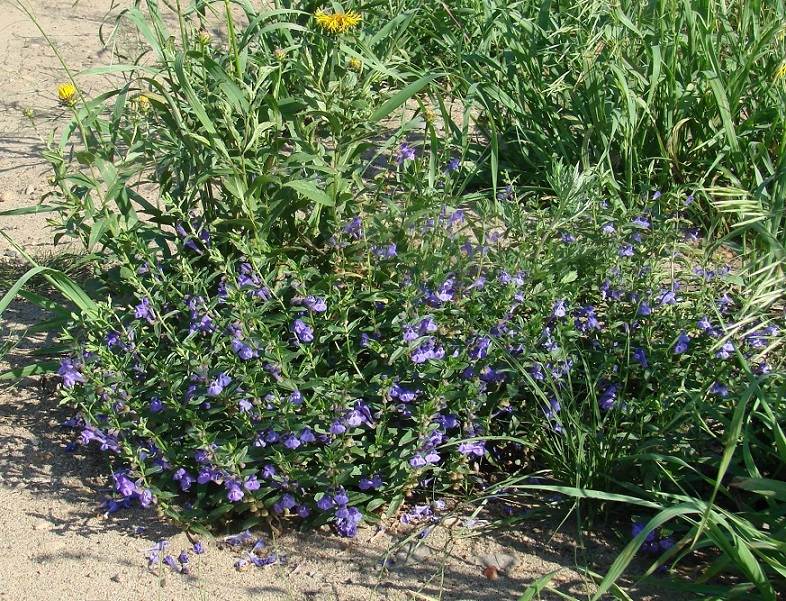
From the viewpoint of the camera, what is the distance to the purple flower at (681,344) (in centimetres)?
235

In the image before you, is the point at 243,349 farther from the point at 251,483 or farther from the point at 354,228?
the point at 354,228

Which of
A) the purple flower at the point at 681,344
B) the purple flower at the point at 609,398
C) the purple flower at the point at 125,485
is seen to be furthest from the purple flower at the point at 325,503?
the purple flower at the point at 681,344

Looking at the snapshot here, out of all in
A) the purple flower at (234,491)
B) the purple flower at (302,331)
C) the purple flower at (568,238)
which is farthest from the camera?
the purple flower at (568,238)

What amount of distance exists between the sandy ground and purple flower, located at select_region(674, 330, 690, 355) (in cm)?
54

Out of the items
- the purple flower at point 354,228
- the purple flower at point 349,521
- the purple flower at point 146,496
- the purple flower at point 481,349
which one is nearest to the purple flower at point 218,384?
the purple flower at point 146,496

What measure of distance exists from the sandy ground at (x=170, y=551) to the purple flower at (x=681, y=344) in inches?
21.2

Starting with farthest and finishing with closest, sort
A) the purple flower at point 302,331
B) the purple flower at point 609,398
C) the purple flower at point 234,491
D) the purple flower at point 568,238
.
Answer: the purple flower at point 568,238 < the purple flower at point 609,398 < the purple flower at point 302,331 < the purple flower at point 234,491

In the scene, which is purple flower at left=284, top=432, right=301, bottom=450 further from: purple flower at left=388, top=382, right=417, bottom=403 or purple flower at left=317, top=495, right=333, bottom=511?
purple flower at left=388, top=382, right=417, bottom=403

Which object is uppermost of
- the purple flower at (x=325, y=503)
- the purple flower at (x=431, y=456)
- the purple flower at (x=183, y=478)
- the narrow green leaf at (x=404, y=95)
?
the narrow green leaf at (x=404, y=95)

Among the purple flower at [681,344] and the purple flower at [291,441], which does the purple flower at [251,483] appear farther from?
the purple flower at [681,344]

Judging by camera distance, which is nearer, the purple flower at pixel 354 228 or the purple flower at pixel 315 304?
the purple flower at pixel 315 304

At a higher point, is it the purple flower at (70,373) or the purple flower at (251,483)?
the purple flower at (70,373)

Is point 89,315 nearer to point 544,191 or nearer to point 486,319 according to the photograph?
point 486,319

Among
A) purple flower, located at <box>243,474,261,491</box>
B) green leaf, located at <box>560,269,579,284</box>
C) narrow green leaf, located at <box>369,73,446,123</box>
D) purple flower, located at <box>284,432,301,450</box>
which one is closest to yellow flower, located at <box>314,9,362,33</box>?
narrow green leaf, located at <box>369,73,446,123</box>
